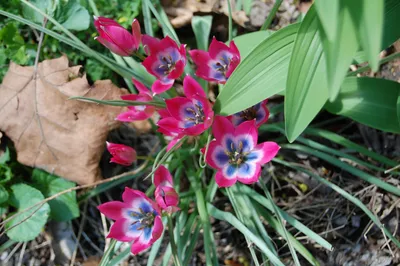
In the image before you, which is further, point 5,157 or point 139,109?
point 5,157

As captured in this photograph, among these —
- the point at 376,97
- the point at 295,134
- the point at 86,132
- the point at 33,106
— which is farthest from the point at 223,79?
the point at 33,106

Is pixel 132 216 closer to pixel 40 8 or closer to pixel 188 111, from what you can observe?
pixel 188 111

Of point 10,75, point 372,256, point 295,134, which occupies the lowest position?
point 372,256

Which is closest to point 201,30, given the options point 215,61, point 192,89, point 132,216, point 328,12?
point 215,61

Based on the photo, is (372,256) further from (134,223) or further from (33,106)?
(33,106)

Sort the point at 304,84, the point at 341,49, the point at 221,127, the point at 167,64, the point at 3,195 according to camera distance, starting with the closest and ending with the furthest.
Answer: the point at 341,49, the point at 304,84, the point at 221,127, the point at 167,64, the point at 3,195

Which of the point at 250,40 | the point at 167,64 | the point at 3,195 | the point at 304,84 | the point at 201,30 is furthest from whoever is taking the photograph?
the point at 201,30
